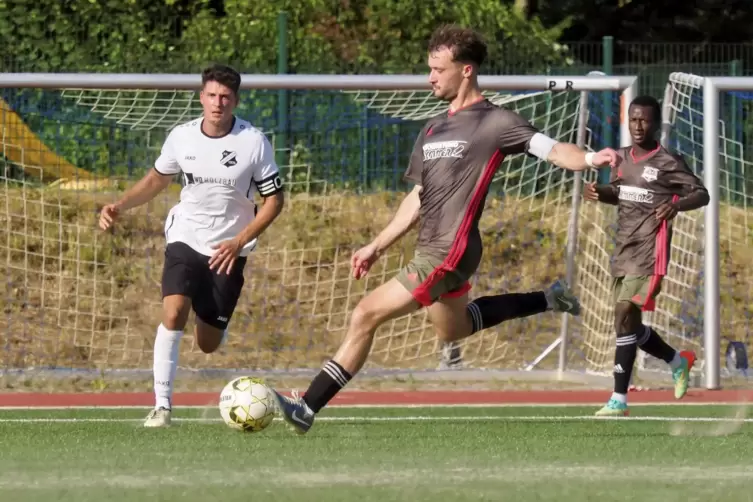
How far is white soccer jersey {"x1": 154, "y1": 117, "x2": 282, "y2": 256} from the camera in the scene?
9.24m

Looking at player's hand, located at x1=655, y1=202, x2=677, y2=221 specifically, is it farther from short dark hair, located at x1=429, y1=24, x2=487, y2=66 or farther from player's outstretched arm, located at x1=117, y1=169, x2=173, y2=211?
player's outstretched arm, located at x1=117, y1=169, x2=173, y2=211

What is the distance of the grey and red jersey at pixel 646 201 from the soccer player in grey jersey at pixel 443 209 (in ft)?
6.98

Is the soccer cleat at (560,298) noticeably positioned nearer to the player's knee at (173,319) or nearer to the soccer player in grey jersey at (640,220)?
the soccer player in grey jersey at (640,220)

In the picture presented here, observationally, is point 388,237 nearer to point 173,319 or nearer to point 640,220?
point 173,319

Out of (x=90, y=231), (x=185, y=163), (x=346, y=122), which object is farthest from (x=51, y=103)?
(x=185, y=163)

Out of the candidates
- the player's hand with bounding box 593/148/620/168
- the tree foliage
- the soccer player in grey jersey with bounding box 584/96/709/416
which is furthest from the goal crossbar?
the tree foliage

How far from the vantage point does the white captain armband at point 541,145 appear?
7.56 metres

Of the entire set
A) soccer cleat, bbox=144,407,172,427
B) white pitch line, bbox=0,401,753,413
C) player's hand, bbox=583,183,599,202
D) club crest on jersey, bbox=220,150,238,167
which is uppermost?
club crest on jersey, bbox=220,150,238,167

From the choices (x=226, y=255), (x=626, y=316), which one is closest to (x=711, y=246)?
(x=626, y=316)

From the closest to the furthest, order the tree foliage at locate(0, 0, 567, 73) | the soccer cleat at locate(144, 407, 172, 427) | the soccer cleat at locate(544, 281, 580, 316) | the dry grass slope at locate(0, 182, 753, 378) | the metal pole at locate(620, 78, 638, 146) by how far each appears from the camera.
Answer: the soccer cleat at locate(144, 407, 172, 427) < the soccer cleat at locate(544, 281, 580, 316) < the metal pole at locate(620, 78, 638, 146) < the dry grass slope at locate(0, 182, 753, 378) < the tree foliage at locate(0, 0, 567, 73)

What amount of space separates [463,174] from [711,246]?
4404mm

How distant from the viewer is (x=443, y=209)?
26.2 feet

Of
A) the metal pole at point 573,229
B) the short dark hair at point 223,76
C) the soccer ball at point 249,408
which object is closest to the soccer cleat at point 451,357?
the metal pole at point 573,229

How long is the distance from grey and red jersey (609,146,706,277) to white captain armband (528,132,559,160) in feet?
7.80
